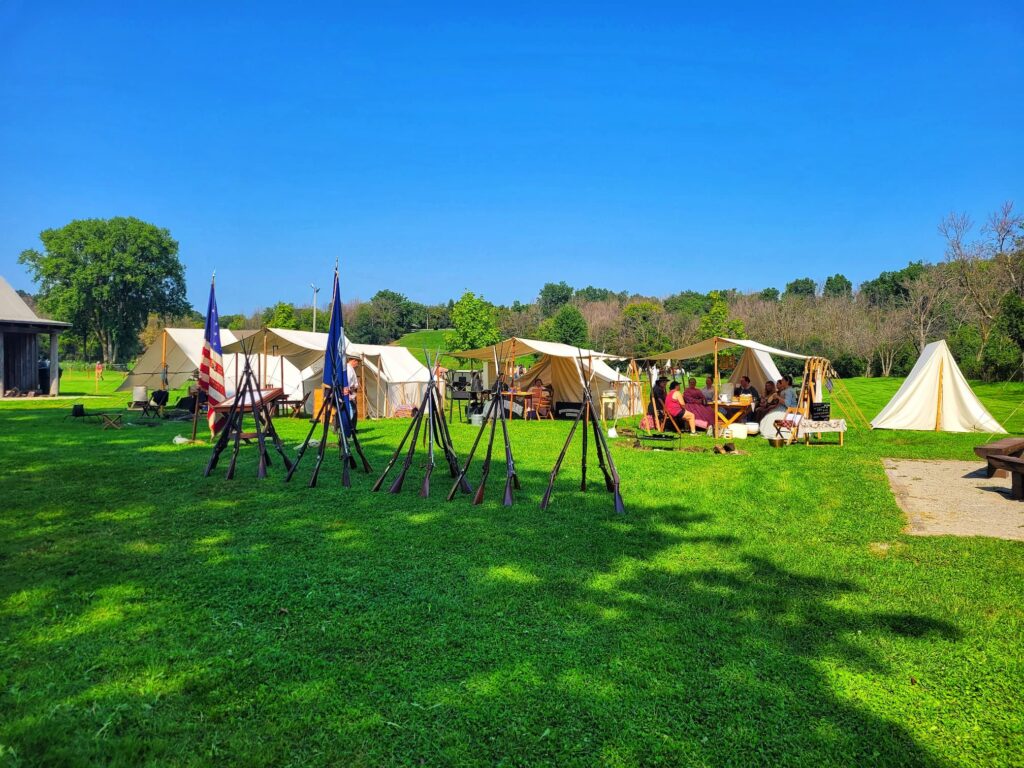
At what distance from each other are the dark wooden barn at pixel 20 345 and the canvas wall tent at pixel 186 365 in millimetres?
5623

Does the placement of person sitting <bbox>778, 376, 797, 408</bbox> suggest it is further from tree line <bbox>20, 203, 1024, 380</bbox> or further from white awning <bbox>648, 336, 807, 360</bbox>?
tree line <bbox>20, 203, 1024, 380</bbox>

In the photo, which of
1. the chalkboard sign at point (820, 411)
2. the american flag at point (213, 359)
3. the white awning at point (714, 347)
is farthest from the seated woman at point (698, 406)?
the american flag at point (213, 359)

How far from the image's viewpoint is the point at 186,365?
2302cm

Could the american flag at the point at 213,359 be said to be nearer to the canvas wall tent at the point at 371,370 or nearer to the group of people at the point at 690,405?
the canvas wall tent at the point at 371,370

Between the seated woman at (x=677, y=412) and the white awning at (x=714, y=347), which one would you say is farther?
the seated woman at (x=677, y=412)

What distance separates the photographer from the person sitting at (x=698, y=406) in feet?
51.5

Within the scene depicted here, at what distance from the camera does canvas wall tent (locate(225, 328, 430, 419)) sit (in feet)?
65.1

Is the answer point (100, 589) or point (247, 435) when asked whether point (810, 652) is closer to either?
point (100, 589)

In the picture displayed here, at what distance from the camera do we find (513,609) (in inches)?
163

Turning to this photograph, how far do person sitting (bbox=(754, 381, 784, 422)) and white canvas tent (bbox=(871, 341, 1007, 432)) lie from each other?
3.36 meters

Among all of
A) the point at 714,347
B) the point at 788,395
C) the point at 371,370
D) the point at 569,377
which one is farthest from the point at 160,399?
the point at 788,395

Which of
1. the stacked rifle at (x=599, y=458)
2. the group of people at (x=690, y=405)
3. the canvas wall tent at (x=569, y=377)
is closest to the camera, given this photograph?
the stacked rifle at (x=599, y=458)

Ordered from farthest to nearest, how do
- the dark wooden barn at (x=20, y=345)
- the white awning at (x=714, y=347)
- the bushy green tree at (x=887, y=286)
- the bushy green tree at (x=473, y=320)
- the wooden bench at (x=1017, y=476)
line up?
the bushy green tree at (x=887, y=286) → the bushy green tree at (x=473, y=320) → the dark wooden barn at (x=20, y=345) → the white awning at (x=714, y=347) → the wooden bench at (x=1017, y=476)

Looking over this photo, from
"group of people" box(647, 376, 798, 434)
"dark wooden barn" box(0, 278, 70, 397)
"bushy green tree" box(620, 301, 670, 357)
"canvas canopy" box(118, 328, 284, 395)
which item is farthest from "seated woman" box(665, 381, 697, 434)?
"bushy green tree" box(620, 301, 670, 357)
